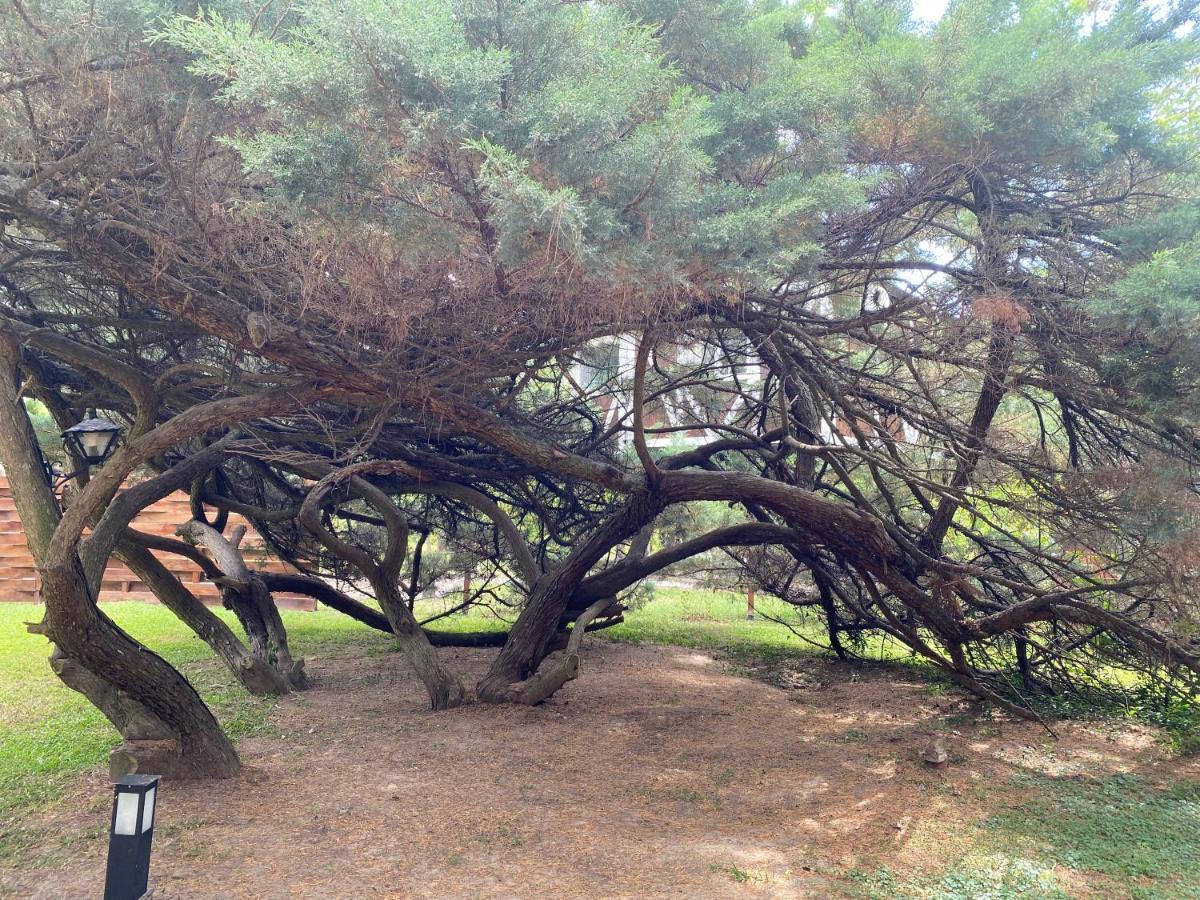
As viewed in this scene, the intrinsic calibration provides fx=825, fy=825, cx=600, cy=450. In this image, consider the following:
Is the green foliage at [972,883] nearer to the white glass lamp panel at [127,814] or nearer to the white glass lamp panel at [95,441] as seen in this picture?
the white glass lamp panel at [127,814]

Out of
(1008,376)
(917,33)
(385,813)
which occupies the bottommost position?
(385,813)

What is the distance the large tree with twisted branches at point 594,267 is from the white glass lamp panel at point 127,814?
1.55 meters

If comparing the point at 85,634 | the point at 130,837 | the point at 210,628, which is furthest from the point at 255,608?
the point at 130,837

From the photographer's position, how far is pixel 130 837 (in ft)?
10.3

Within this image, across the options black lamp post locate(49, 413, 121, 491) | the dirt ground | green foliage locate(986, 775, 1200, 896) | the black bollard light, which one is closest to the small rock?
the dirt ground

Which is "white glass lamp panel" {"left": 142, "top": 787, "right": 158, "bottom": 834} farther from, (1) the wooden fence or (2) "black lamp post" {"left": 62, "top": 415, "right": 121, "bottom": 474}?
(1) the wooden fence

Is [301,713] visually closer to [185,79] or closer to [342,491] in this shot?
[342,491]

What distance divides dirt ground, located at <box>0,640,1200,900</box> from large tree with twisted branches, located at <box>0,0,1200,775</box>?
499 millimetres

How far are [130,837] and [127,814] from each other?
102 millimetres

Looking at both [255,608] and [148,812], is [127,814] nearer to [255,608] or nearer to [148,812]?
[148,812]

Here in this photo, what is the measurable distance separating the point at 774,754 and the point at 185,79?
5495 millimetres

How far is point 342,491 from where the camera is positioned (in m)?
7.37

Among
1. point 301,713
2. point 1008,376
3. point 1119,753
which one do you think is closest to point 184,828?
point 301,713

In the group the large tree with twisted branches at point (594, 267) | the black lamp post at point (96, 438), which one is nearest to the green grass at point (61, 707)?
the large tree with twisted branches at point (594, 267)
